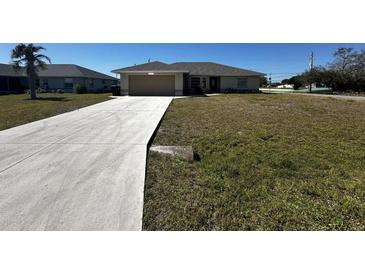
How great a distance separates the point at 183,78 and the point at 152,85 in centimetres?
358

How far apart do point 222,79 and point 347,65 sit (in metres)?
24.9

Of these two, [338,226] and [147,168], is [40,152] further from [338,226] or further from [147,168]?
[338,226]

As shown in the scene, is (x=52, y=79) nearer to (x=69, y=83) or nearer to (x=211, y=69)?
(x=69, y=83)

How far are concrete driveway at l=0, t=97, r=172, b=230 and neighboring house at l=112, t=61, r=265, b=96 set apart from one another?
20.3 meters

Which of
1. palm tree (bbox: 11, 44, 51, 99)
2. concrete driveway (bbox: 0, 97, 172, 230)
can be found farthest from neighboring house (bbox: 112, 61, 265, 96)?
concrete driveway (bbox: 0, 97, 172, 230)

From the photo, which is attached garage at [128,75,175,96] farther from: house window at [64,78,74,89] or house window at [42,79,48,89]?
house window at [42,79,48,89]

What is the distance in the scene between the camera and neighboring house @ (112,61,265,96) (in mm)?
26484

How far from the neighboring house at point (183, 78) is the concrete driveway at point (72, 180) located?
66.7ft

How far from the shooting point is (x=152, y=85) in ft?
89.9

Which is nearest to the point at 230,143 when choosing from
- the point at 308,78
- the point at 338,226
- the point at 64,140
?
the point at 338,226

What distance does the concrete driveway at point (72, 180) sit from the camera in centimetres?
286

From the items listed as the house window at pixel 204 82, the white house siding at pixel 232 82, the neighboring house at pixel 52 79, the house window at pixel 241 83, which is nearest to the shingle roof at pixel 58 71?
the neighboring house at pixel 52 79

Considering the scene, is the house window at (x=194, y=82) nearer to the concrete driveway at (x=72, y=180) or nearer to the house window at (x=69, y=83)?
the house window at (x=69, y=83)
